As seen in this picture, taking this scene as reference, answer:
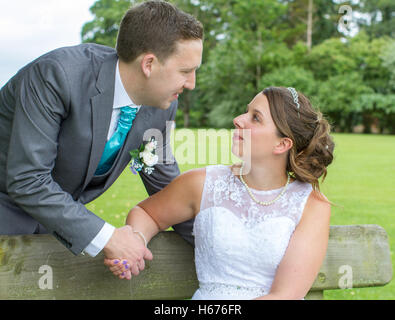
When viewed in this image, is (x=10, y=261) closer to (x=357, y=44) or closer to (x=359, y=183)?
(x=359, y=183)

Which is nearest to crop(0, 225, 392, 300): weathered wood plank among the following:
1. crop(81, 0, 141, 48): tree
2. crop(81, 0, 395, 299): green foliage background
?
crop(81, 0, 395, 299): green foliage background

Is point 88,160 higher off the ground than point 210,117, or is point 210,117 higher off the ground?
point 88,160

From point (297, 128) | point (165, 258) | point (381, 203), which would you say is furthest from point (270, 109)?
point (381, 203)

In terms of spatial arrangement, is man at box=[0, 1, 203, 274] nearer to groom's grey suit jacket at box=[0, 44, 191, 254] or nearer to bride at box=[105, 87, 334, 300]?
groom's grey suit jacket at box=[0, 44, 191, 254]

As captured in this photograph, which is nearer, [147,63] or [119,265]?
[119,265]

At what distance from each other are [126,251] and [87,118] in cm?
69

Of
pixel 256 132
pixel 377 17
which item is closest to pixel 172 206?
pixel 256 132

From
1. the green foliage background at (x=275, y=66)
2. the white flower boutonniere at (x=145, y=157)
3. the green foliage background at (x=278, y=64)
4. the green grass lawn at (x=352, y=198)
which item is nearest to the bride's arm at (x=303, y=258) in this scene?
the white flower boutonniere at (x=145, y=157)

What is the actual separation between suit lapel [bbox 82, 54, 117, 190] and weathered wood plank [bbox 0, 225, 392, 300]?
0.47 metres

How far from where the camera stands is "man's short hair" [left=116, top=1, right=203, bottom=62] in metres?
2.53

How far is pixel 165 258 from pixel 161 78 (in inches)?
37.8

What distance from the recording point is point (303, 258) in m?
2.40

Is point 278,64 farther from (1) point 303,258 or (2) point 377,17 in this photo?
(1) point 303,258

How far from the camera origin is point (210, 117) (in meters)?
43.5
